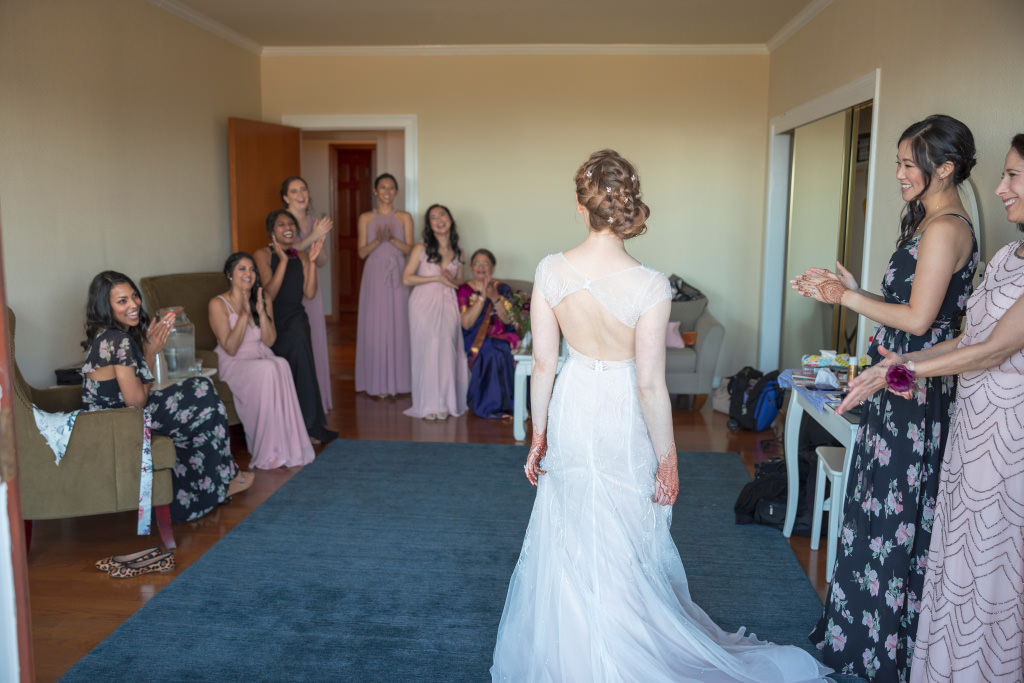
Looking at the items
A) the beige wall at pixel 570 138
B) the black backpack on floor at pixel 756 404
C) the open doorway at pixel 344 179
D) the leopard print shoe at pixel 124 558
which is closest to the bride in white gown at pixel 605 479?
the leopard print shoe at pixel 124 558

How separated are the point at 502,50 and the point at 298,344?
3.19 meters

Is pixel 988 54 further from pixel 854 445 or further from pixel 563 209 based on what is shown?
pixel 563 209

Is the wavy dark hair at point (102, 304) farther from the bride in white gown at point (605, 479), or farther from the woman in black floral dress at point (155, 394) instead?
the bride in white gown at point (605, 479)

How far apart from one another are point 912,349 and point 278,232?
3.95 m

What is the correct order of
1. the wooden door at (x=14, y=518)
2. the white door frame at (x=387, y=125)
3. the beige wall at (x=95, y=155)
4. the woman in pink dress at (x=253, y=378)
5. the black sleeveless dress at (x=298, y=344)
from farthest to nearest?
the white door frame at (x=387, y=125)
the black sleeveless dress at (x=298, y=344)
the woman in pink dress at (x=253, y=378)
the beige wall at (x=95, y=155)
the wooden door at (x=14, y=518)

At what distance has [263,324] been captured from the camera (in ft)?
15.7

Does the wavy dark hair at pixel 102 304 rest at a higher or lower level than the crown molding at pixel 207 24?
lower

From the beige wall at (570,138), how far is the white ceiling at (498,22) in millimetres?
214

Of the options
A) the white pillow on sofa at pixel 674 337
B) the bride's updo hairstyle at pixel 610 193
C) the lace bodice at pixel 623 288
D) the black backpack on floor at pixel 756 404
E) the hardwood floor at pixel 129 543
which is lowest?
the hardwood floor at pixel 129 543

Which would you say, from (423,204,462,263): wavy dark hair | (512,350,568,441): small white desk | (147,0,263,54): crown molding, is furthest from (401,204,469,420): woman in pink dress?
(147,0,263,54): crown molding

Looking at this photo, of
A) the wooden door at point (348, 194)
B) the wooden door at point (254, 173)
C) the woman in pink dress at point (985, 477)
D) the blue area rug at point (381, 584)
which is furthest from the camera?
the wooden door at point (348, 194)

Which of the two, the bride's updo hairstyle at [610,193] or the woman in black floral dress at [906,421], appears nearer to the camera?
the bride's updo hairstyle at [610,193]

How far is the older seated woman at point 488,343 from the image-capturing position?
5867 mm

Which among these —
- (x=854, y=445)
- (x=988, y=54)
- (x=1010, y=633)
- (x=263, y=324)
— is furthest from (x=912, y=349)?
(x=263, y=324)
